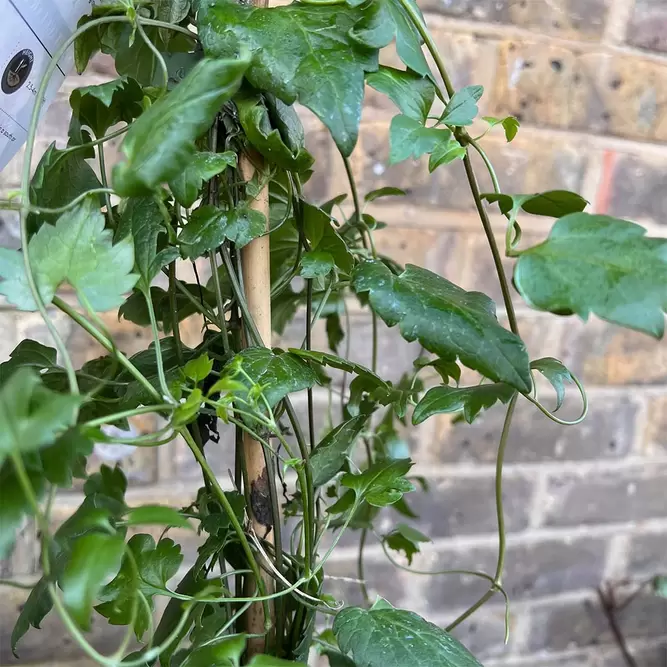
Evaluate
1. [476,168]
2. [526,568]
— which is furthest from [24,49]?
[526,568]

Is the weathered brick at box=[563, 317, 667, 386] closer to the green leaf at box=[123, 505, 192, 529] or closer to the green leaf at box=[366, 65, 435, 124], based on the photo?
the green leaf at box=[366, 65, 435, 124]

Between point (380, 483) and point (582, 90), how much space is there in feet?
1.88

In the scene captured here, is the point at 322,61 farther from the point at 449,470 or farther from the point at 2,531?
the point at 449,470

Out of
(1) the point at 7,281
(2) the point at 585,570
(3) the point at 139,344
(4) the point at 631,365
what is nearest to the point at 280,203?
(1) the point at 7,281

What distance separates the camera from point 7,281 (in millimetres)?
232

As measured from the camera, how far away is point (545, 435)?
0.79 metres

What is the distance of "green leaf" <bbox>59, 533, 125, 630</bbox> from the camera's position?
0.18 metres

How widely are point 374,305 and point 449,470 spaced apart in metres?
0.56

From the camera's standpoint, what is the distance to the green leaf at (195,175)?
259 millimetres

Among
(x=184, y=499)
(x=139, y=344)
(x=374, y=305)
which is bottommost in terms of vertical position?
(x=184, y=499)

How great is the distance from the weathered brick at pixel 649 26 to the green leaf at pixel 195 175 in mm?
634

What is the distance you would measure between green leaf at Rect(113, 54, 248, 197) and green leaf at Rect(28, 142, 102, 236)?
11 centimetres

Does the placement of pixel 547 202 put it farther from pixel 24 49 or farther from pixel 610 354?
pixel 610 354

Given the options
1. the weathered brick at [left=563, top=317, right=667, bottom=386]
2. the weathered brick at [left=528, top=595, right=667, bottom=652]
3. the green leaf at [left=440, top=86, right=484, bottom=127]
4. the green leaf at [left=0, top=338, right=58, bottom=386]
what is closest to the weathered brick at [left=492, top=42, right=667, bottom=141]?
the weathered brick at [left=563, top=317, right=667, bottom=386]
